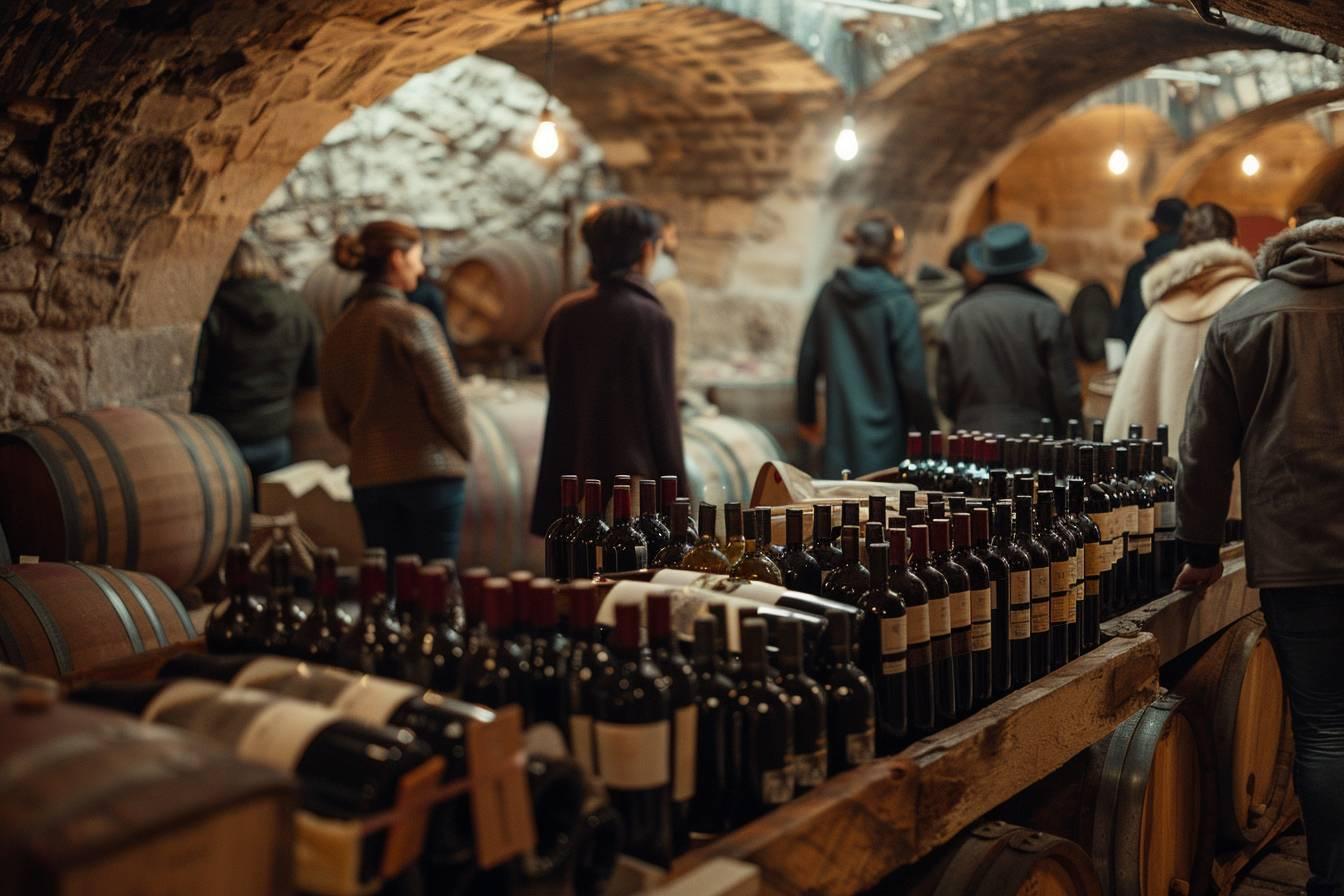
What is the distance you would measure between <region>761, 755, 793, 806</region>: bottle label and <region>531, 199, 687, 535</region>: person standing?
7.55 feet

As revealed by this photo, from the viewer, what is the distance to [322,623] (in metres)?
2.11

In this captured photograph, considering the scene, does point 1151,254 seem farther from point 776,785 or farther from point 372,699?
point 372,699

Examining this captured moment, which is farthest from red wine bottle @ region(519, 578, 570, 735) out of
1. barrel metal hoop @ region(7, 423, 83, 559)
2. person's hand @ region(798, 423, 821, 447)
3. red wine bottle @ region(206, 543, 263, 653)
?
person's hand @ region(798, 423, 821, 447)

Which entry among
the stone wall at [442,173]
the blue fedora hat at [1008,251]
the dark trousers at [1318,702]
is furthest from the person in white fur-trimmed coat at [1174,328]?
the stone wall at [442,173]

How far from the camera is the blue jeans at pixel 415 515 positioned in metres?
4.62

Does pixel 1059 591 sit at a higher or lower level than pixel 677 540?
lower

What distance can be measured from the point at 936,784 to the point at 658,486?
2215 mm

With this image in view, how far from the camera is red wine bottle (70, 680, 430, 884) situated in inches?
61.1

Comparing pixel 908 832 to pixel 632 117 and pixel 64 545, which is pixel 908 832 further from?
pixel 632 117

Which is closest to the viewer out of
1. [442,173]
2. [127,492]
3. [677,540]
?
[677,540]

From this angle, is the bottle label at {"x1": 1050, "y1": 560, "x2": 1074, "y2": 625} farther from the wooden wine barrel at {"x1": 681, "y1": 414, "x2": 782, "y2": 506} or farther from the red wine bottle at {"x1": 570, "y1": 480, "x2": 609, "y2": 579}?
the wooden wine barrel at {"x1": 681, "y1": 414, "x2": 782, "y2": 506}

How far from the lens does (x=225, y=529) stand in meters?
4.73

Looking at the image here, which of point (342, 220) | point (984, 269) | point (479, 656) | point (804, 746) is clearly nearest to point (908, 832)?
point (804, 746)

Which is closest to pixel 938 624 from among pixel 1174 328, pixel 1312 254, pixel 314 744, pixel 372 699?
pixel 372 699
